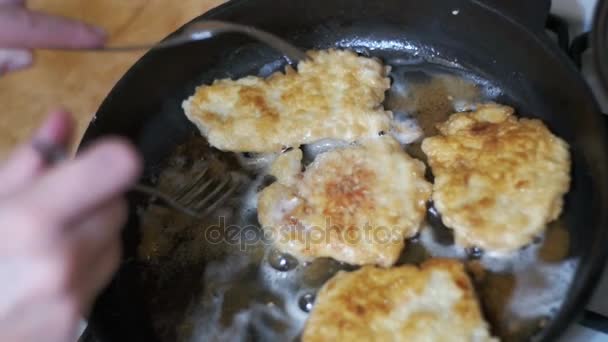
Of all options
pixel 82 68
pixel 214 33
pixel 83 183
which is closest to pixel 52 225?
pixel 83 183

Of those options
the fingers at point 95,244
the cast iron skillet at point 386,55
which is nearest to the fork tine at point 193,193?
the cast iron skillet at point 386,55

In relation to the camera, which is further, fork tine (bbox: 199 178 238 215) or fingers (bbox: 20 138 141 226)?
fork tine (bbox: 199 178 238 215)

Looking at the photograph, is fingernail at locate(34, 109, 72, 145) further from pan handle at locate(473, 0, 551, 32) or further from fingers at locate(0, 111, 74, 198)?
pan handle at locate(473, 0, 551, 32)

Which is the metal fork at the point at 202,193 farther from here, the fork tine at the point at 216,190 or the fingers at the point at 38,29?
the fingers at the point at 38,29

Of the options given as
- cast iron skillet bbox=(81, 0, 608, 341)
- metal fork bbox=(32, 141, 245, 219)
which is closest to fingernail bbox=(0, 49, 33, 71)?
cast iron skillet bbox=(81, 0, 608, 341)

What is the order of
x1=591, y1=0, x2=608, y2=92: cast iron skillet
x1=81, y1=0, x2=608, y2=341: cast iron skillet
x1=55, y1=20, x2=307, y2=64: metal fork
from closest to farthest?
1. x1=591, y1=0, x2=608, y2=92: cast iron skillet
2. x1=81, y1=0, x2=608, y2=341: cast iron skillet
3. x1=55, y1=20, x2=307, y2=64: metal fork

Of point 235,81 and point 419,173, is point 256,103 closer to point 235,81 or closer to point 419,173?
point 235,81

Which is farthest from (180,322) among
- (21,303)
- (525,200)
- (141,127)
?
(525,200)
